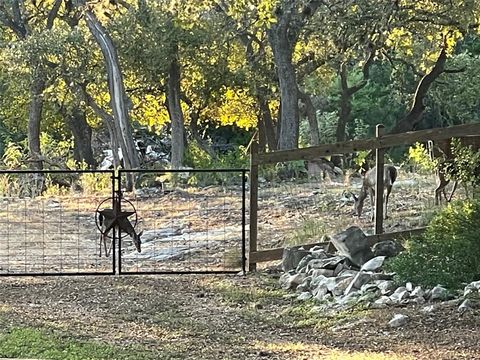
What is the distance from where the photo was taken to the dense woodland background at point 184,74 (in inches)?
871

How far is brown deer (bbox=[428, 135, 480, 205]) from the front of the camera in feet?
36.2

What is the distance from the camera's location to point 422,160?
13359mm

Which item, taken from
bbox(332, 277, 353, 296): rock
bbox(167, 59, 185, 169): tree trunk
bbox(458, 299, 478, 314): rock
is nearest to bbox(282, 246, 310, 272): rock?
bbox(332, 277, 353, 296): rock

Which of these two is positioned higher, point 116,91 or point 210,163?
point 116,91

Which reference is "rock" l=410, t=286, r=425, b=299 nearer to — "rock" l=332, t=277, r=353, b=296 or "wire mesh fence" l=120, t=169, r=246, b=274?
"rock" l=332, t=277, r=353, b=296

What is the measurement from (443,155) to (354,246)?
311 centimetres

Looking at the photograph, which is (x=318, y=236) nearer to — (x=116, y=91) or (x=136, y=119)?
(x=116, y=91)

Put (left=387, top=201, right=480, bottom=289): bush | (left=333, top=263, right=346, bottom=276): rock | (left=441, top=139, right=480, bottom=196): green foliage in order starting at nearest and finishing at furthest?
(left=387, top=201, right=480, bottom=289): bush
(left=333, top=263, right=346, bottom=276): rock
(left=441, top=139, right=480, bottom=196): green foliage

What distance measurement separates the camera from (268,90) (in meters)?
27.2

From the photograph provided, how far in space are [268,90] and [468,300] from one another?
20.8 metres

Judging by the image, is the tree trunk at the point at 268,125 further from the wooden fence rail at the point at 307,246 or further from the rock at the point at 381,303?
the rock at the point at 381,303

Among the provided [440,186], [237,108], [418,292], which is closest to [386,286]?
[418,292]

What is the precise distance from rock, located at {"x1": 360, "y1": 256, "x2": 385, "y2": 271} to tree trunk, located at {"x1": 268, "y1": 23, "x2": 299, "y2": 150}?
13047 mm

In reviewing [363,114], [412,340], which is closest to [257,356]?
[412,340]
